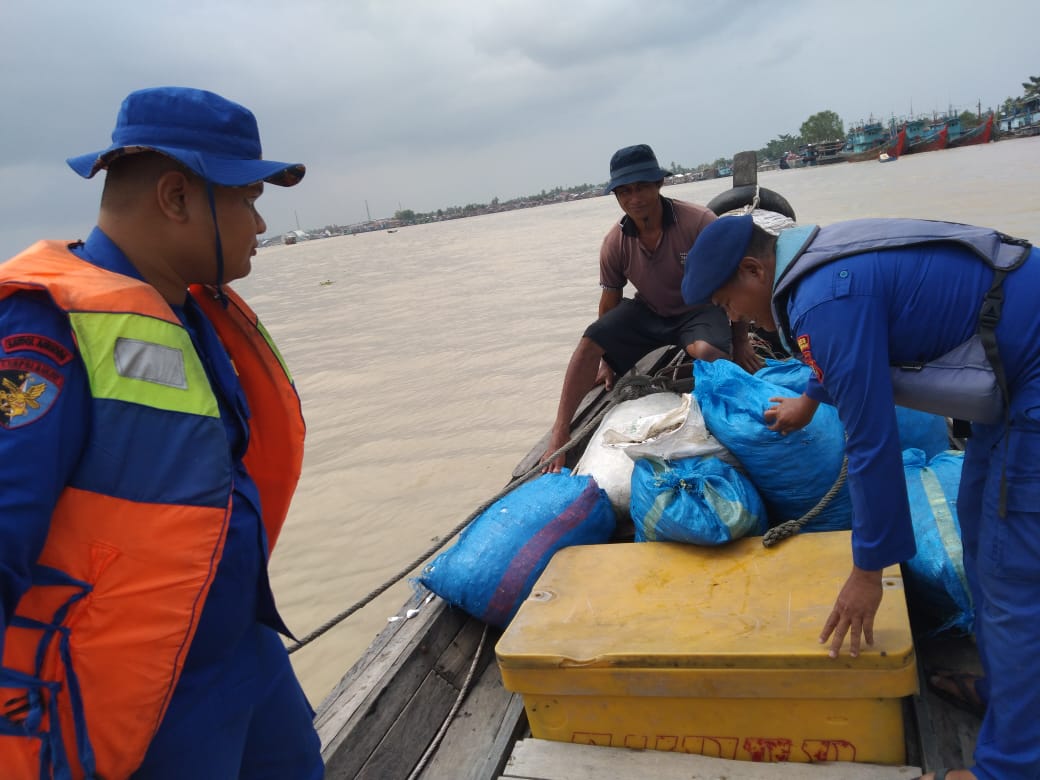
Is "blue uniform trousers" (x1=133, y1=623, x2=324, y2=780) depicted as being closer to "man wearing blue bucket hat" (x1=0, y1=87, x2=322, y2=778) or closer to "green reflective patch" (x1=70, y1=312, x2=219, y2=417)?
"man wearing blue bucket hat" (x1=0, y1=87, x2=322, y2=778)

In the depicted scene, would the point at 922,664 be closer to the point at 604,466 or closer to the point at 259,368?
the point at 604,466

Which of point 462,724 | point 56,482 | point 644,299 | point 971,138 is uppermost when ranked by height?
point 971,138

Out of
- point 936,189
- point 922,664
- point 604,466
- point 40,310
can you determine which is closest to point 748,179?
point 604,466

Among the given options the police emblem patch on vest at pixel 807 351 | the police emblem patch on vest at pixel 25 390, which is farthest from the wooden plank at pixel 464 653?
the police emblem patch on vest at pixel 25 390

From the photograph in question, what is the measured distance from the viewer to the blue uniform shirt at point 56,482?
34.7 inches

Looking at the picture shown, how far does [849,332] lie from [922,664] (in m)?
1.14

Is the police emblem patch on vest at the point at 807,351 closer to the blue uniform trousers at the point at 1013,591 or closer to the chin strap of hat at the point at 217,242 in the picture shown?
the blue uniform trousers at the point at 1013,591

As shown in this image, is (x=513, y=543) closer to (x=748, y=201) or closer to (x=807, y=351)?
(x=807, y=351)

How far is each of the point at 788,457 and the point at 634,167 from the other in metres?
2.07

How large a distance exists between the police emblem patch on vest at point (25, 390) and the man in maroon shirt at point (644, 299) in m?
2.73

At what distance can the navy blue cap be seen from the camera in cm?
153

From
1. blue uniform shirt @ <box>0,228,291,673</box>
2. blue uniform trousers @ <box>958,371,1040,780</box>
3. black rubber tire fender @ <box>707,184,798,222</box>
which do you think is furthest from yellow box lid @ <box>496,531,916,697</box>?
black rubber tire fender @ <box>707,184,798,222</box>

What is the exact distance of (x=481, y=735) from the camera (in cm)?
200

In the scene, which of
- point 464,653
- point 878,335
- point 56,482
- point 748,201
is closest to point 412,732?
point 464,653
